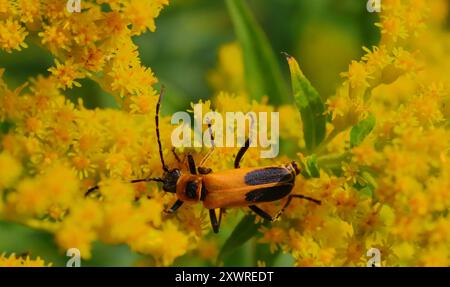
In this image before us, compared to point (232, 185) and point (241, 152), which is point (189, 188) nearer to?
point (232, 185)

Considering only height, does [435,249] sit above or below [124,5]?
below

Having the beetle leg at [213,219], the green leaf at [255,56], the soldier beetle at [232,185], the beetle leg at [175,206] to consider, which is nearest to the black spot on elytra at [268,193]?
the soldier beetle at [232,185]

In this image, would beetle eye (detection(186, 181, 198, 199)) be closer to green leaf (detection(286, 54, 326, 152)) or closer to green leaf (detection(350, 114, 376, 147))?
green leaf (detection(286, 54, 326, 152))

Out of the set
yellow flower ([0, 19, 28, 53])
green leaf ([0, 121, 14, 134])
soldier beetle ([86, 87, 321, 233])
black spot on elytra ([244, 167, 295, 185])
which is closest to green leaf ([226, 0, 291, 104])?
soldier beetle ([86, 87, 321, 233])

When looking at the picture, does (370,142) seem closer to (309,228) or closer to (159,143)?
(309,228)

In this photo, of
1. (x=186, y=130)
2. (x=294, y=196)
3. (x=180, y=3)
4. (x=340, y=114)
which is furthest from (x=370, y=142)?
(x=180, y=3)

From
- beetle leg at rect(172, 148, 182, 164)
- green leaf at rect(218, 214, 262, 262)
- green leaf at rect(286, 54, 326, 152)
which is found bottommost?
green leaf at rect(218, 214, 262, 262)
